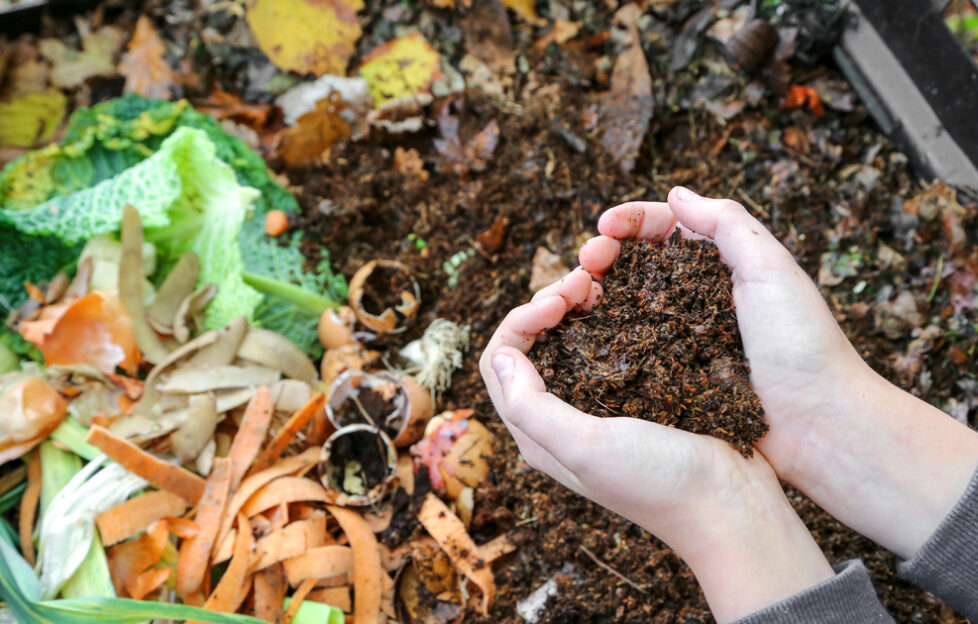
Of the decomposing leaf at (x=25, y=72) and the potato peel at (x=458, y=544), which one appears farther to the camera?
the decomposing leaf at (x=25, y=72)

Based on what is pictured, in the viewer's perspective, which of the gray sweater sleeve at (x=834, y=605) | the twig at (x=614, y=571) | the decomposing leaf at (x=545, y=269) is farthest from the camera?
the decomposing leaf at (x=545, y=269)

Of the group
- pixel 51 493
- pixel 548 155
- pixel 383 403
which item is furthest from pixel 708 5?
pixel 51 493

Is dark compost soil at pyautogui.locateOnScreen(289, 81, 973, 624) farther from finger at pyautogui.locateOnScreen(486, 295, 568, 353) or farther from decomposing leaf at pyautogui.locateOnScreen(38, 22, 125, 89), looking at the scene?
decomposing leaf at pyautogui.locateOnScreen(38, 22, 125, 89)

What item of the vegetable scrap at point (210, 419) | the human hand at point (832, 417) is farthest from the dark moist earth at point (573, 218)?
the human hand at point (832, 417)

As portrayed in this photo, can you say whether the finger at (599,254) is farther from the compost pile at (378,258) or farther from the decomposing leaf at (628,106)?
the decomposing leaf at (628,106)

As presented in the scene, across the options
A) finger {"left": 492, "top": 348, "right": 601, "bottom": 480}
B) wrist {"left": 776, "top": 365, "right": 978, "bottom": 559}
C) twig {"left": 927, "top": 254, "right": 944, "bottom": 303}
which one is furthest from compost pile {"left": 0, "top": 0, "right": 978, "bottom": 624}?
finger {"left": 492, "top": 348, "right": 601, "bottom": 480}

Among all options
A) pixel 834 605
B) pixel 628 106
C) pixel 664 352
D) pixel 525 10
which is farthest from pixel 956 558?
pixel 525 10
